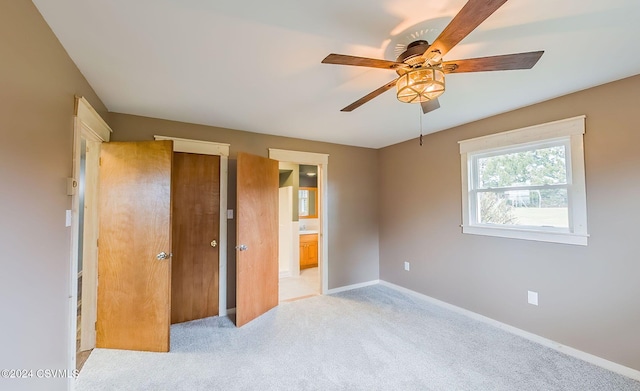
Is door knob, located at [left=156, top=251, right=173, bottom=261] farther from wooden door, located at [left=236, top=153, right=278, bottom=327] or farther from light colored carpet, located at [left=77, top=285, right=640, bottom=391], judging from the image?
light colored carpet, located at [left=77, top=285, right=640, bottom=391]

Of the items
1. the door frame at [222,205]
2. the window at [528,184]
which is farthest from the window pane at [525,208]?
the door frame at [222,205]

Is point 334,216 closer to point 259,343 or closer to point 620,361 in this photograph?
point 259,343

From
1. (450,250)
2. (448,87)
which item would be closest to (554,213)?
(450,250)

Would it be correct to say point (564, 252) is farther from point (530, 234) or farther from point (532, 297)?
point (532, 297)

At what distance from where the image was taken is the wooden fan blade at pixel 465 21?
985 mm

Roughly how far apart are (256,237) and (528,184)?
10.2 ft

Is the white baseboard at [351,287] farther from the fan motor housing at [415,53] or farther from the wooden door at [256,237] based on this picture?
the fan motor housing at [415,53]

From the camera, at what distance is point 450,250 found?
3.45 meters

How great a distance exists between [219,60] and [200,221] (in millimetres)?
2018

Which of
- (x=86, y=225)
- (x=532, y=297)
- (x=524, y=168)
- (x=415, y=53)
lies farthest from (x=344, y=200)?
(x=86, y=225)

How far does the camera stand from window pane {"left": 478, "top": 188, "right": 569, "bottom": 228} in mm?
2521

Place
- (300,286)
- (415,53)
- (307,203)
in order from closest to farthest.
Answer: (415,53)
(300,286)
(307,203)

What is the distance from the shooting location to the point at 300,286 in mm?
4480

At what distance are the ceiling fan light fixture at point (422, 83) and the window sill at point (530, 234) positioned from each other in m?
2.02
